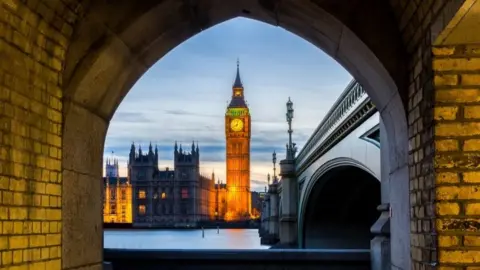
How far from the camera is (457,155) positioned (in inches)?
280

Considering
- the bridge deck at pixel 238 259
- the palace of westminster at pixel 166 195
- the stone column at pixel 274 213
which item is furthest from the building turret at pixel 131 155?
the bridge deck at pixel 238 259

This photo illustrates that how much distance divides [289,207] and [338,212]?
5.40 meters

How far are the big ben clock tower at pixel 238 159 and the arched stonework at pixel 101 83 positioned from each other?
16647 cm

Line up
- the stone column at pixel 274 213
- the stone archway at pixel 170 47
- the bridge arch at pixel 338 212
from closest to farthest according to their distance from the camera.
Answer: the stone archway at pixel 170 47 < the bridge arch at pixel 338 212 < the stone column at pixel 274 213

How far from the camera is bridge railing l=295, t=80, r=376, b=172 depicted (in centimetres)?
2123

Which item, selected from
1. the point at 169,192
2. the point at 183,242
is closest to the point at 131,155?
the point at 169,192

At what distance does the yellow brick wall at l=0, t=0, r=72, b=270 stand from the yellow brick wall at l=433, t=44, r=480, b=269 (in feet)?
11.9

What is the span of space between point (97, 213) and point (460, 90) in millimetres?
4740

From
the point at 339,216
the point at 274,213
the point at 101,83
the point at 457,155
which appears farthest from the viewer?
the point at 274,213

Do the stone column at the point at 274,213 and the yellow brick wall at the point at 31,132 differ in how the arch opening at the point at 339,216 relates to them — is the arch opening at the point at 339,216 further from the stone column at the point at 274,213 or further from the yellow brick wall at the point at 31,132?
the yellow brick wall at the point at 31,132

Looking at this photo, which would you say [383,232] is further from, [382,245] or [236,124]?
[236,124]

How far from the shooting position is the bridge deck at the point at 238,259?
45.3 ft

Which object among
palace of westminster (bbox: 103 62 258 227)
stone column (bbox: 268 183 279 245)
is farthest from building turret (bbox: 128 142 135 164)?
stone column (bbox: 268 183 279 245)

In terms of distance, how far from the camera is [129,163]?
175 metres
